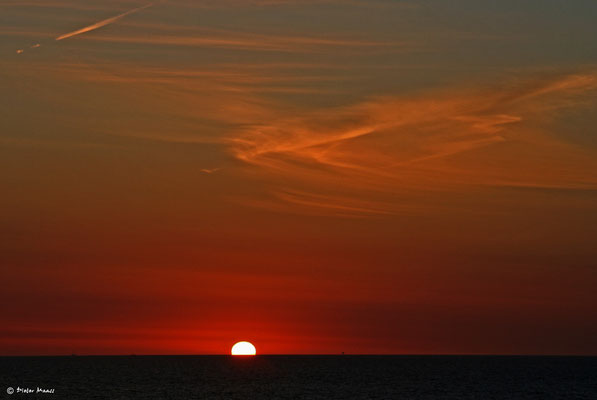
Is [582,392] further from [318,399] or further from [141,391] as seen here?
[141,391]

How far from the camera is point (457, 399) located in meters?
169

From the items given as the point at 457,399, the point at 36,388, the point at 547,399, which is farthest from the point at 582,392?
the point at 36,388

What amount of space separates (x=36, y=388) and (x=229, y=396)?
158 ft

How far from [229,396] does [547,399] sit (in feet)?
213

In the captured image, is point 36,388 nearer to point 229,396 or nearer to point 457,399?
point 229,396

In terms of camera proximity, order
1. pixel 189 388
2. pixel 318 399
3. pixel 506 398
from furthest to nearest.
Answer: pixel 189 388 → pixel 506 398 → pixel 318 399

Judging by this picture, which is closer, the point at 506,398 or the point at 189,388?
the point at 506,398

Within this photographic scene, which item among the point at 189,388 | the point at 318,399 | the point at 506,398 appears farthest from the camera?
the point at 189,388

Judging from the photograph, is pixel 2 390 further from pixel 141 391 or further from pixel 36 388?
pixel 141 391

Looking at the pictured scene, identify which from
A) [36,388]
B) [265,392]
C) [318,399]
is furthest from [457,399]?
[36,388]

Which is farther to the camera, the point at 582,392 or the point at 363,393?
the point at 582,392

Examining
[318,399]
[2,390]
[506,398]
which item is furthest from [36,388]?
[506,398]

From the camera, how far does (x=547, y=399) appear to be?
172 meters

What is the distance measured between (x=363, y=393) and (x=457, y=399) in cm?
2158
